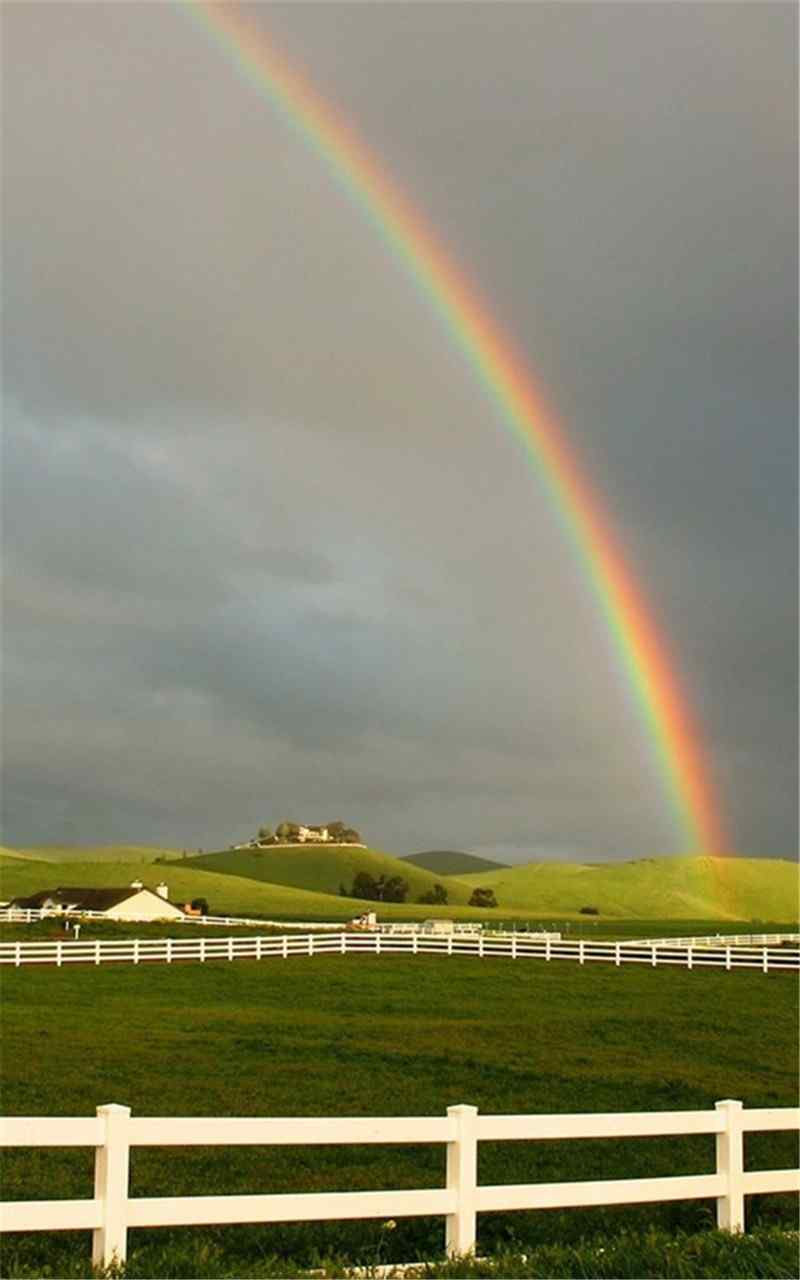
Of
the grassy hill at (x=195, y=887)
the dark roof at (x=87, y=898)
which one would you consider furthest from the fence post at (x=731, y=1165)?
the grassy hill at (x=195, y=887)

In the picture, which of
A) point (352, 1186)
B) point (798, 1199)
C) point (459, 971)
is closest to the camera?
point (352, 1186)

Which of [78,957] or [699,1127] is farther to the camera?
[78,957]

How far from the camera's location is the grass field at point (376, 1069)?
1109 cm

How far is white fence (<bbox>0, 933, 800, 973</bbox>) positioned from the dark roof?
167ft

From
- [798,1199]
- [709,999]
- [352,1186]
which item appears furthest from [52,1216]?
[709,999]

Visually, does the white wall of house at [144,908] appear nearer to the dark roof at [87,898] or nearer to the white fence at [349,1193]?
the dark roof at [87,898]

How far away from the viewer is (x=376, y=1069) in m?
22.0

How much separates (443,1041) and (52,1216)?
19.3m

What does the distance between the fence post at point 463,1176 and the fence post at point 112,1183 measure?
2034 millimetres

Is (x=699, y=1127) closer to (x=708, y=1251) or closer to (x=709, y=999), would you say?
(x=708, y=1251)

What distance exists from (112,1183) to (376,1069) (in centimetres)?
1478

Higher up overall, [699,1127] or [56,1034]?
[699,1127]

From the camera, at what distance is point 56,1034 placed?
27.4 metres

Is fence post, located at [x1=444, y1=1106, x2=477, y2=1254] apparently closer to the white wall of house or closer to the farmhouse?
the farmhouse
